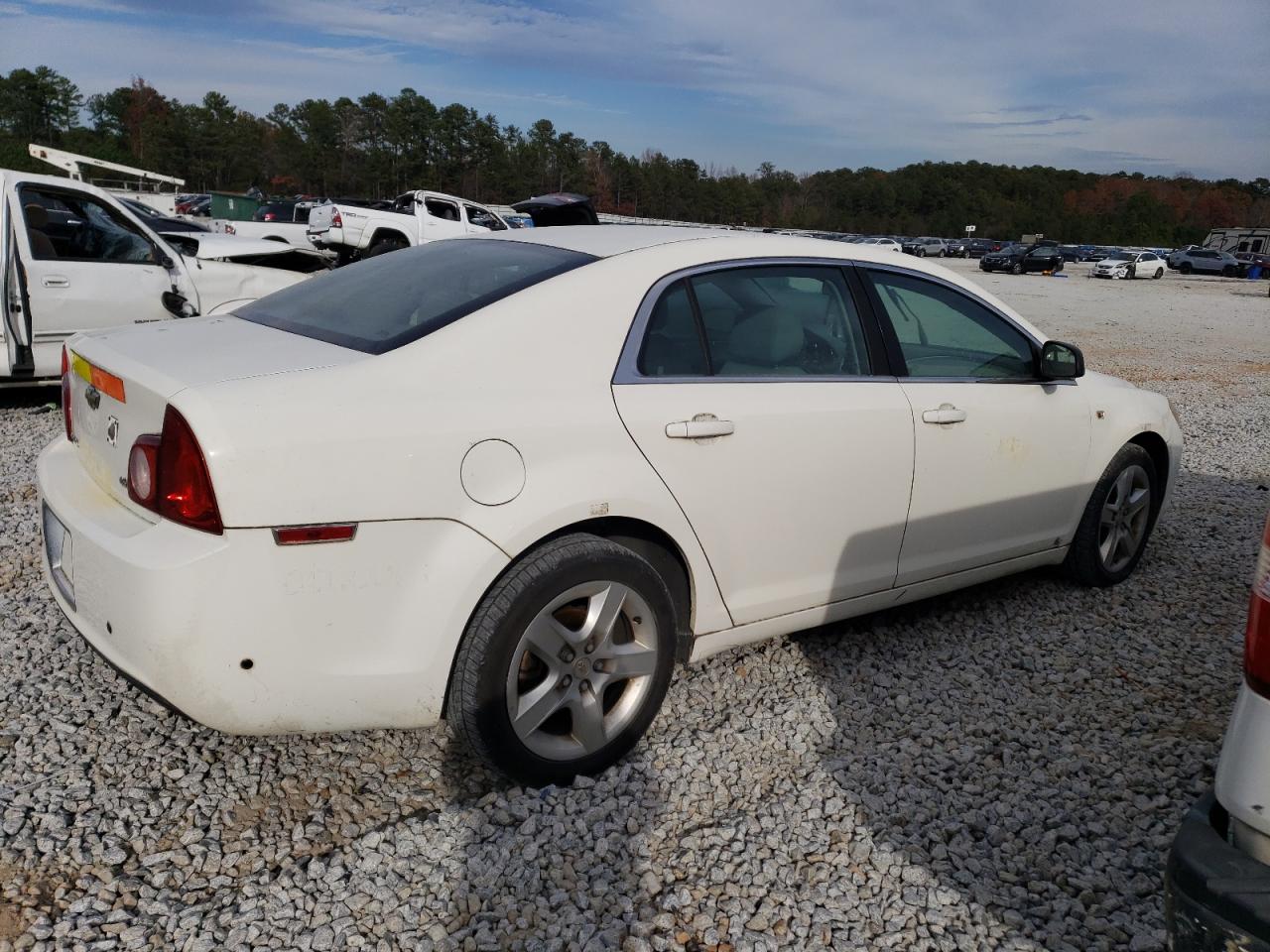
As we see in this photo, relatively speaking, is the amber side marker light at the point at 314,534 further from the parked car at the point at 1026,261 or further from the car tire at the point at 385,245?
the parked car at the point at 1026,261

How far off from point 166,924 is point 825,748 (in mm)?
1919

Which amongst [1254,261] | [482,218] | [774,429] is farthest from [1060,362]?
[1254,261]

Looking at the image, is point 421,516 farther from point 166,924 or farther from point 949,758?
point 949,758

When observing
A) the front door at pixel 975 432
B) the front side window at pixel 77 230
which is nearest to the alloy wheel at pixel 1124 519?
the front door at pixel 975 432

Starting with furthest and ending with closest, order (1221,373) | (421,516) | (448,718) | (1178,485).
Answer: (1221,373), (1178,485), (448,718), (421,516)

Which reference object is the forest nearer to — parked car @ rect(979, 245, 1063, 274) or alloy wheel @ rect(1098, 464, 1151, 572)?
parked car @ rect(979, 245, 1063, 274)

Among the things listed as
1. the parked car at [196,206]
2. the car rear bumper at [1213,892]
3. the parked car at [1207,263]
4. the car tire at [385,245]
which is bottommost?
the parked car at [196,206]

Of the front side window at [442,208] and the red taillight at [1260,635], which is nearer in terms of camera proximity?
the red taillight at [1260,635]

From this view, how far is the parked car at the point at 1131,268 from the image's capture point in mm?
44375

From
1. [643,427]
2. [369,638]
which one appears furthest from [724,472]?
[369,638]

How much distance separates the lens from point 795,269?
3359 millimetres

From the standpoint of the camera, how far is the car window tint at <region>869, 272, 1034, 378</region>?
359 centimetres

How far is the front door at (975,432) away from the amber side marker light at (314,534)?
6.65 feet

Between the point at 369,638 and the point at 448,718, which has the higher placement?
the point at 369,638
